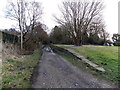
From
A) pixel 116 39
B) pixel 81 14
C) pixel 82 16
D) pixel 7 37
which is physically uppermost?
pixel 81 14

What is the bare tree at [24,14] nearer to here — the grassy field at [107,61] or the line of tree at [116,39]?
the grassy field at [107,61]

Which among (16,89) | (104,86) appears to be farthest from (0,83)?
(104,86)

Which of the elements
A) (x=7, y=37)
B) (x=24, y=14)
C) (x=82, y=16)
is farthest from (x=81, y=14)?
(x=7, y=37)

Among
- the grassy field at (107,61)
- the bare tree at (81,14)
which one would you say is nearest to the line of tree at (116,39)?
the bare tree at (81,14)

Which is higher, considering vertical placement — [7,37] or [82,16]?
[82,16]

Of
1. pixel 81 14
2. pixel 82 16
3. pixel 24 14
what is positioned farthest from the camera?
pixel 81 14

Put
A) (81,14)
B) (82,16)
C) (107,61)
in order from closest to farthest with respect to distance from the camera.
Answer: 1. (107,61)
2. (82,16)
3. (81,14)

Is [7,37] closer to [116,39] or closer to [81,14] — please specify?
[81,14]

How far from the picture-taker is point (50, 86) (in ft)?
9.46

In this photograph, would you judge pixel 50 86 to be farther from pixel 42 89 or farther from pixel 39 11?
pixel 39 11

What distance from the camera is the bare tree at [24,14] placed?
13.7 m

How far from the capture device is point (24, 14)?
14562 mm

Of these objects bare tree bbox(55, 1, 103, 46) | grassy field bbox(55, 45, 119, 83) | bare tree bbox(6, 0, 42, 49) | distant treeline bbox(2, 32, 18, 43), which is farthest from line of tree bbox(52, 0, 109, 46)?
distant treeline bbox(2, 32, 18, 43)

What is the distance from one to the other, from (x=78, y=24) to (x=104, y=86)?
1489 centimetres
